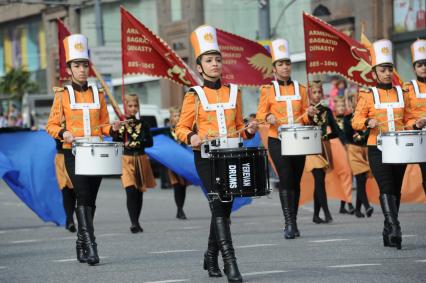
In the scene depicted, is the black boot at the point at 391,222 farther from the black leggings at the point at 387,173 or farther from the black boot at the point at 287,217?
the black boot at the point at 287,217

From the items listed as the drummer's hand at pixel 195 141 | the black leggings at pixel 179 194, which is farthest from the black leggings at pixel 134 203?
the drummer's hand at pixel 195 141

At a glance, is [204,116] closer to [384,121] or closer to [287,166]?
[384,121]

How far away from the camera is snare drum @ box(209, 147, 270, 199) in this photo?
9.43 meters

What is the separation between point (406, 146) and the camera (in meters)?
11.3

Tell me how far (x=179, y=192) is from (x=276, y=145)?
4.74 meters

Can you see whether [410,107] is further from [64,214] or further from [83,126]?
[64,214]

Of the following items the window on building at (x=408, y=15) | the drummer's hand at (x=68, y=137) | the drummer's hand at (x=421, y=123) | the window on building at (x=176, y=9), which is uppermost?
the window on building at (x=176, y=9)

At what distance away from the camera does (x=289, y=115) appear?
44.8ft

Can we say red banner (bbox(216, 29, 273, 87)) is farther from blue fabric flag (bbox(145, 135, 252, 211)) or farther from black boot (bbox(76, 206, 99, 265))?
black boot (bbox(76, 206, 99, 265))

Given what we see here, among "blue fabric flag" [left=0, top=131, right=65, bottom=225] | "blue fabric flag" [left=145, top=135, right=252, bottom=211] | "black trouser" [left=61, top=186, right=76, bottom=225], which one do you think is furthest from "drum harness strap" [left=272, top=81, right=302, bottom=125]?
"blue fabric flag" [left=145, top=135, right=252, bottom=211]

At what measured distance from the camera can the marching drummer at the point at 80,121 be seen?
445 inches

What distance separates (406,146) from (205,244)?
9.12 feet

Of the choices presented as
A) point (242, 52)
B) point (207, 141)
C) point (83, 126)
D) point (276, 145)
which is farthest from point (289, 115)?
point (242, 52)

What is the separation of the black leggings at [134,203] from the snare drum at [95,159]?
440 centimetres
